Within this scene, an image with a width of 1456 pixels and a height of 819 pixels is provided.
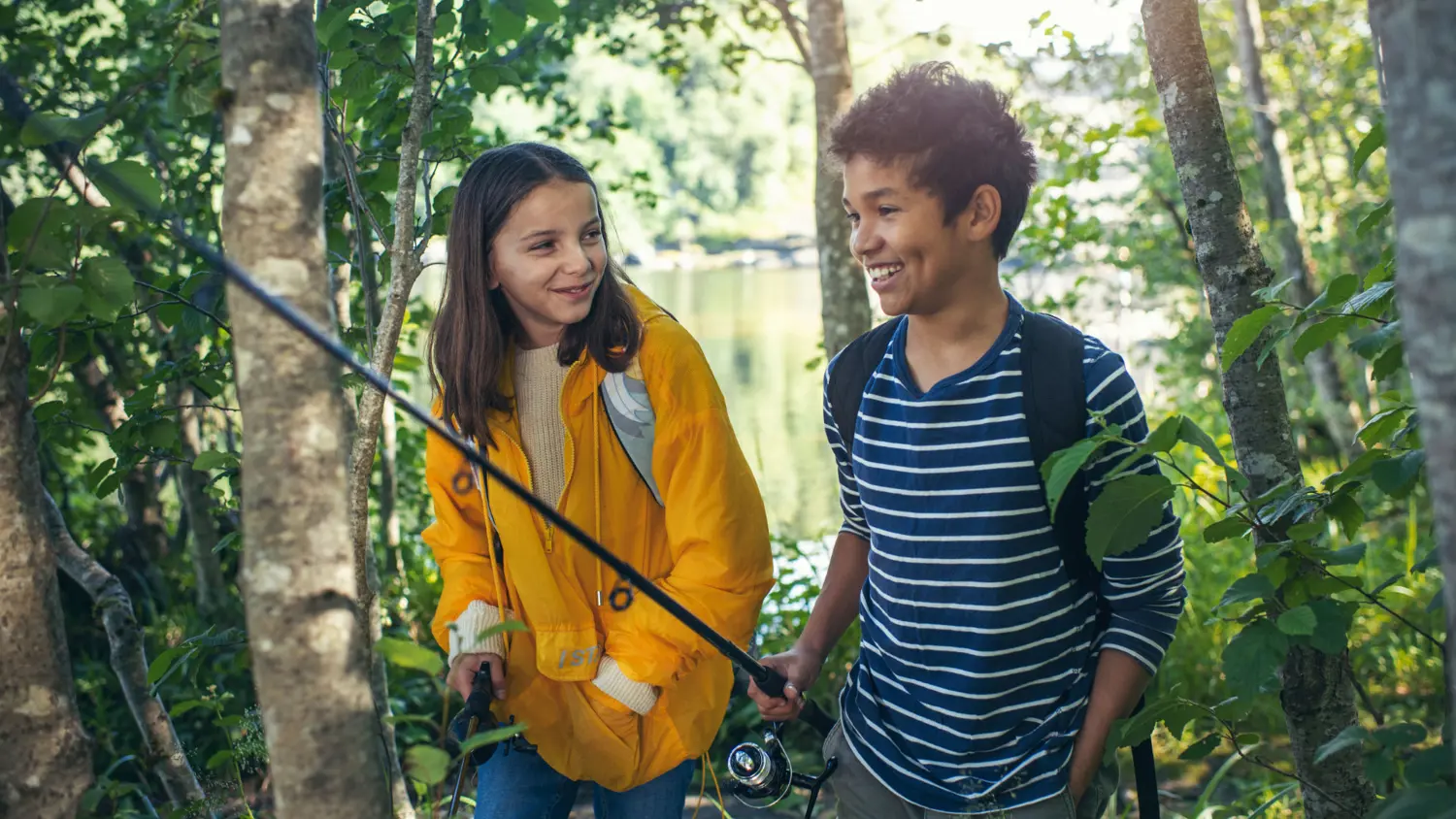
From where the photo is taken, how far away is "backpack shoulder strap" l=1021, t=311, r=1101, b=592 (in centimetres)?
165

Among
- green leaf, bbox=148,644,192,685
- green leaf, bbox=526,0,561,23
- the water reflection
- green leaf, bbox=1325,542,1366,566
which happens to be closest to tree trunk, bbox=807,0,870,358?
the water reflection

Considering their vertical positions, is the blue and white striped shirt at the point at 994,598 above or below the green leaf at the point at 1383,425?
below

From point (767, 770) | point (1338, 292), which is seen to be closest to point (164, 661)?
point (767, 770)

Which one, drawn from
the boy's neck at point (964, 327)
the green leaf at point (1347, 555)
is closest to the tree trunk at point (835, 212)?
the boy's neck at point (964, 327)

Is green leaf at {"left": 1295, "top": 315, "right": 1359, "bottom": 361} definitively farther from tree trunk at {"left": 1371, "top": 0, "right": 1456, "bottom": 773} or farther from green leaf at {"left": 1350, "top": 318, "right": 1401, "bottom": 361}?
tree trunk at {"left": 1371, "top": 0, "right": 1456, "bottom": 773}

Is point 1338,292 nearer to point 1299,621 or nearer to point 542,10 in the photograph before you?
point 1299,621

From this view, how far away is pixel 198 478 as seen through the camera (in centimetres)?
430

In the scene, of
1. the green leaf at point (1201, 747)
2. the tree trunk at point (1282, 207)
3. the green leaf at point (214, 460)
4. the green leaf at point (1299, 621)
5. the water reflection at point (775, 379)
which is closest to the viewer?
the green leaf at point (1299, 621)

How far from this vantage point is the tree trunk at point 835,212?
3996 millimetres

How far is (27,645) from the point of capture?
1.45 metres

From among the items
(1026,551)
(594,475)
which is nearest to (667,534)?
(594,475)

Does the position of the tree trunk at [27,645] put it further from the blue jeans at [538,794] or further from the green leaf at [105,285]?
the blue jeans at [538,794]

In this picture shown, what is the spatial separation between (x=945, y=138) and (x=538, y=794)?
123 cm

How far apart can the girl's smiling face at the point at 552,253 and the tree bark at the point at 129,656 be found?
951 millimetres
